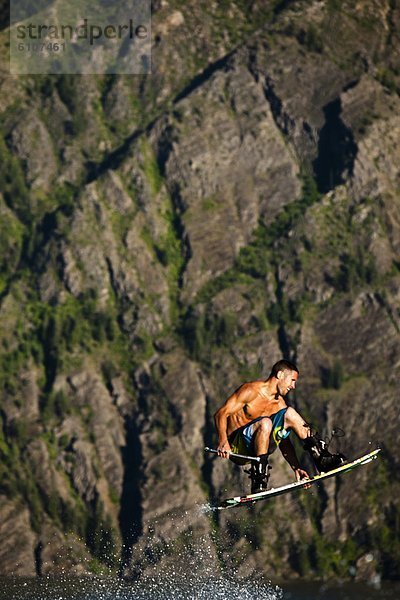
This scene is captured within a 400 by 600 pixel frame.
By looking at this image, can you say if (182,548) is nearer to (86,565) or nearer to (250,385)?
(86,565)

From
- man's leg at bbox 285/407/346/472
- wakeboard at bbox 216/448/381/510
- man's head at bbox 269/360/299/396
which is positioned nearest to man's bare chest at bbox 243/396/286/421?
man's head at bbox 269/360/299/396

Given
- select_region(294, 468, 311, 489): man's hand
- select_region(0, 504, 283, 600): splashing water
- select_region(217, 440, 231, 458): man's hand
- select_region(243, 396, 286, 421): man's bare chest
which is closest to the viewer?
select_region(217, 440, 231, 458): man's hand

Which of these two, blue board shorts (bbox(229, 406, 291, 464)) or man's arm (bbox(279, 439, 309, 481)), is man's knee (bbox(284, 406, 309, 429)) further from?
man's arm (bbox(279, 439, 309, 481))

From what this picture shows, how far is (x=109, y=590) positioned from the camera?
6944cm

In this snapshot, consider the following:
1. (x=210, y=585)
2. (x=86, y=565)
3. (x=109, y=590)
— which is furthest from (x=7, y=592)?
(x=210, y=585)

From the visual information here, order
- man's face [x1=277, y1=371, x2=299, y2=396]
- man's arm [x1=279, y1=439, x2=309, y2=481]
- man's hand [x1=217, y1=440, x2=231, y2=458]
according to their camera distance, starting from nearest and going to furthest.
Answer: man's hand [x1=217, y1=440, x2=231, y2=458] < man's face [x1=277, y1=371, x2=299, y2=396] < man's arm [x1=279, y1=439, x2=309, y2=481]

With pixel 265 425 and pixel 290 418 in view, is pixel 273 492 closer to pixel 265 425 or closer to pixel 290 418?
pixel 265 425

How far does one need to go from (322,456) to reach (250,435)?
3.68m

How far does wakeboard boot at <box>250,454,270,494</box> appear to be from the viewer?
1847 inches

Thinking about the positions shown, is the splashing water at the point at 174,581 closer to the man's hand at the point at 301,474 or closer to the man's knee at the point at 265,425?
the man's hand at the point at 301,474

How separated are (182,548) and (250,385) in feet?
510

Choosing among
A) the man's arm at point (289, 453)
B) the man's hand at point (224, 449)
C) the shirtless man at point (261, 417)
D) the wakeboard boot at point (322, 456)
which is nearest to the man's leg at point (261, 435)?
the shirtless man at point (261, 417)

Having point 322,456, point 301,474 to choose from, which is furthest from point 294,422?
point 322,456

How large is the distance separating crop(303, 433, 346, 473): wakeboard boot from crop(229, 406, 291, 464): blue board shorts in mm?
2129
